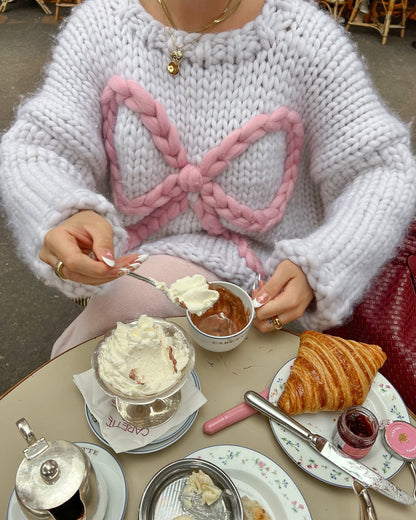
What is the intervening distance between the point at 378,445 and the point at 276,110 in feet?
2.31

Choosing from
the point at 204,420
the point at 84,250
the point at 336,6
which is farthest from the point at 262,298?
the point at 336,6

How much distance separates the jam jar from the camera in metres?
0.69

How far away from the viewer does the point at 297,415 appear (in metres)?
0.78

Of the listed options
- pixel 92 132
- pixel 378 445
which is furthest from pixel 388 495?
pixel 92 132

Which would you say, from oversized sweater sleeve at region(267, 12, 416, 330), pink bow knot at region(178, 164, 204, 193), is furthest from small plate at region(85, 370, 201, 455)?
pink bow knot at region(178, 164, 204, 193)

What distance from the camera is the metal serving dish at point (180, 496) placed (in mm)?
638

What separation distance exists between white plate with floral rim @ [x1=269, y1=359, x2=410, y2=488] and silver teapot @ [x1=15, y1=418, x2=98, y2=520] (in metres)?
0.33

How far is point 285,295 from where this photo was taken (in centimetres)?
83

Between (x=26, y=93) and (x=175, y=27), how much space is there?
5.50 feet

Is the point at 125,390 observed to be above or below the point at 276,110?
below

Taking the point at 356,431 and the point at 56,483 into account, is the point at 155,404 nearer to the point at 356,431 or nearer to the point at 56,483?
the point at 56,483

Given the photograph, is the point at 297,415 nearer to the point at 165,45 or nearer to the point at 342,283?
the point at 342,283

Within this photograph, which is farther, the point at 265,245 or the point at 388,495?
the point at 265,245

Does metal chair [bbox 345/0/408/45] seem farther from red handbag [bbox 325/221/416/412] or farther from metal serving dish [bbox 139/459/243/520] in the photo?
metal serving dish [bbox 139/459/243/520]
